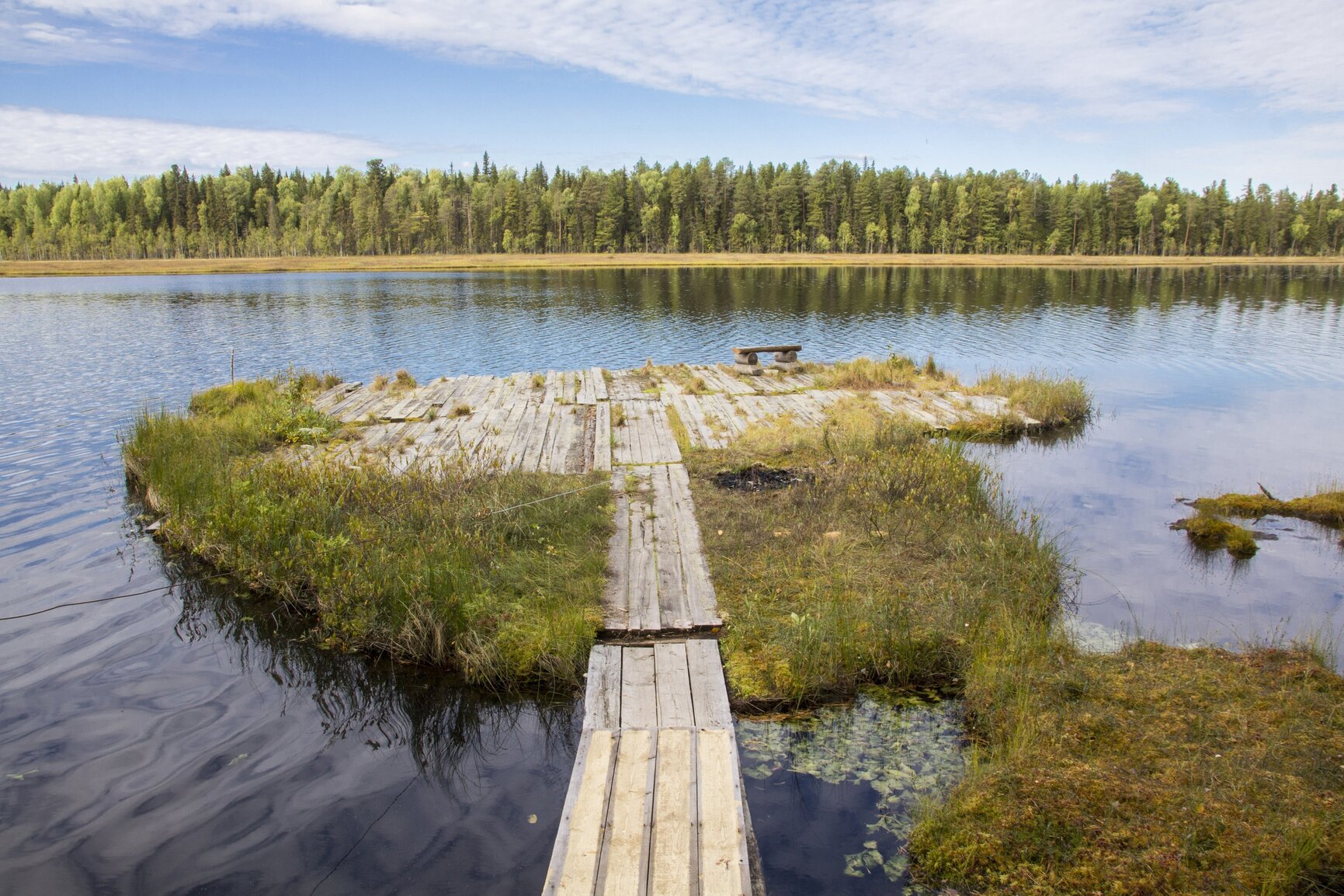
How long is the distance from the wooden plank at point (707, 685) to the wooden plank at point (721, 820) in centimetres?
28

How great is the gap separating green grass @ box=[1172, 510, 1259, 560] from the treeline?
341 ft

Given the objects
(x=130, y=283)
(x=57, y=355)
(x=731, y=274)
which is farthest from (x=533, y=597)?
(x=130, y=283)

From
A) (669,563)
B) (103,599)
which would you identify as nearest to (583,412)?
(669,563)

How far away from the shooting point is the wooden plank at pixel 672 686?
5.75 m

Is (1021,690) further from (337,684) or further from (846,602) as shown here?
(337,684)

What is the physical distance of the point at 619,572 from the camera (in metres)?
8.20

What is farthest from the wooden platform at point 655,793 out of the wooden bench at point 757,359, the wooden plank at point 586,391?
the wooden bench at point 757,359

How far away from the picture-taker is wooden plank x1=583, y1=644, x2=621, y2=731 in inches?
227

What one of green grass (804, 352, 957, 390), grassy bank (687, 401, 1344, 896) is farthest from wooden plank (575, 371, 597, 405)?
grassy bank (687, 401, 1344, 896)

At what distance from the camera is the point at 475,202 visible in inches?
4660

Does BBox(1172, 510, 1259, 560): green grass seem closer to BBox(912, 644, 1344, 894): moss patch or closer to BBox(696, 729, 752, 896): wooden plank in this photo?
BBox(912, 644, 1344, 894): moss patch

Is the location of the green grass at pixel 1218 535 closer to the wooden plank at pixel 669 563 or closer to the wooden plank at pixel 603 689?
the wooden plank at pixel 669 563

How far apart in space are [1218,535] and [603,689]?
8.97 meters

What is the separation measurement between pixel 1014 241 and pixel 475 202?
79163 millimetres
